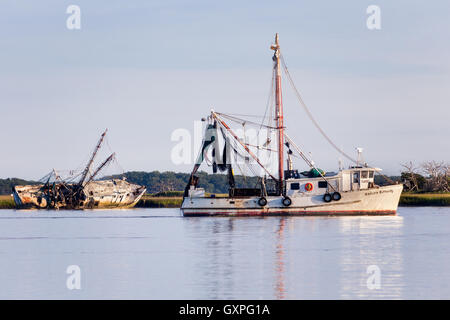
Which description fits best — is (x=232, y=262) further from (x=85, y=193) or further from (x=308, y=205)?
(x=85, y=193)

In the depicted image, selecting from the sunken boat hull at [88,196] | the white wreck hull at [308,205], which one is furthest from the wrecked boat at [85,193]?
the white wreck hull at [308,205]

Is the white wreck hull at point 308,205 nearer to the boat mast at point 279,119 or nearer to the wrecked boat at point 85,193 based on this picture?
the boat mast at point 279,119

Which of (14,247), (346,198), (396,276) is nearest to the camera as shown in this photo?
(396,276)

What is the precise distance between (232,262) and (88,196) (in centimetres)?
10457

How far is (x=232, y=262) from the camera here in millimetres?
42312

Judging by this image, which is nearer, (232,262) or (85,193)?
(232,262)

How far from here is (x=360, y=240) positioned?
184ft

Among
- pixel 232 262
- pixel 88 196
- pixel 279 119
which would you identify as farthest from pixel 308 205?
pixel 88 196

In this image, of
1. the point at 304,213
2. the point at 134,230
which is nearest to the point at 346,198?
the point at 304,213

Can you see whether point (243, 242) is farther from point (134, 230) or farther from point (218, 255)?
point (134, 230)

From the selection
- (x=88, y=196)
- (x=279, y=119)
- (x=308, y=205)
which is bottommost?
(x=88, y=196)

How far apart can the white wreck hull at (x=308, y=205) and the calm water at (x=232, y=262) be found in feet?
41.5

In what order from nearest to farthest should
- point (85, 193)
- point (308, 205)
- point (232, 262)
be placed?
point (232, 262)
point (308, 205)
point (85, 193)

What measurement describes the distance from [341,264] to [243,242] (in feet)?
49.3
